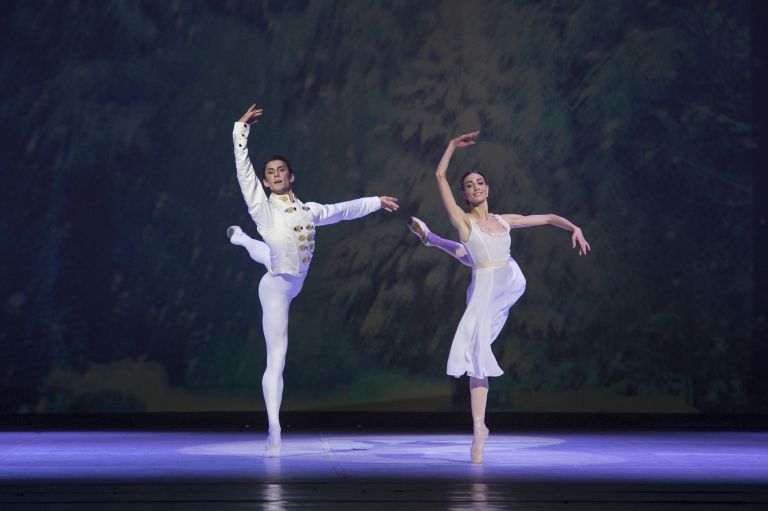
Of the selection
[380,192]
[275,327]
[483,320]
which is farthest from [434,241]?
[380,192]

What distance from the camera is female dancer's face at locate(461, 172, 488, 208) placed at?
631 centimetres

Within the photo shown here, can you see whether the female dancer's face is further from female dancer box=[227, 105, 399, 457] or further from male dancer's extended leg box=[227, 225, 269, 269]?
male dancer's extended leg box=[227, 225, 269, 269]

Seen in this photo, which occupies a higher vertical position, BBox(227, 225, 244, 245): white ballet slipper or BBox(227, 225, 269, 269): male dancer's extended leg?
BBox(227, 225, 244, 245): white ballet slipper

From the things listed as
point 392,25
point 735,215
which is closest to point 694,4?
point 735,215

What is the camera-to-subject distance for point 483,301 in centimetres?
626

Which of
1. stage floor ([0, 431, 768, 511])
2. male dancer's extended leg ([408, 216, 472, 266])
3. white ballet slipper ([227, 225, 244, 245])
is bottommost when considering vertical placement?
stage floor ([0, 431, 768, 511])

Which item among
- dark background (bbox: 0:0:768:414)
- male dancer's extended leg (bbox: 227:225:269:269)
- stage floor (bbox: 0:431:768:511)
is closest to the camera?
stage floor (bbox: 0:431:768:511)

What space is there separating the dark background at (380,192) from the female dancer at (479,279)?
267 cm

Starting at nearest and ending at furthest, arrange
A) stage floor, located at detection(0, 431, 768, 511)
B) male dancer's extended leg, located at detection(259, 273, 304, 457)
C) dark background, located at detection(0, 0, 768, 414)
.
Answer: stage floor, located at detection(0, 431, 768, 511), male dancer's extended leg, located at detection(259, 273, 304, 457), dark background, located at detection(0, 0, 768, 414)

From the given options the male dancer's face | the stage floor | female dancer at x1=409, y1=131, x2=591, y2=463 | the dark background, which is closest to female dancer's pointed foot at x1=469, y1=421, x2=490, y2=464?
female dancer at x1=409, y1=131, x2=591, y2=463

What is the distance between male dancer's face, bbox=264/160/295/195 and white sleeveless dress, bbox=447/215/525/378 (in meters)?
0.98

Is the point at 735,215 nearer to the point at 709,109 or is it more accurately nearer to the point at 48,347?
the point at 709,109

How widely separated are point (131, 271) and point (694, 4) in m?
4.31

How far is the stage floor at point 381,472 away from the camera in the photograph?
4.72m
